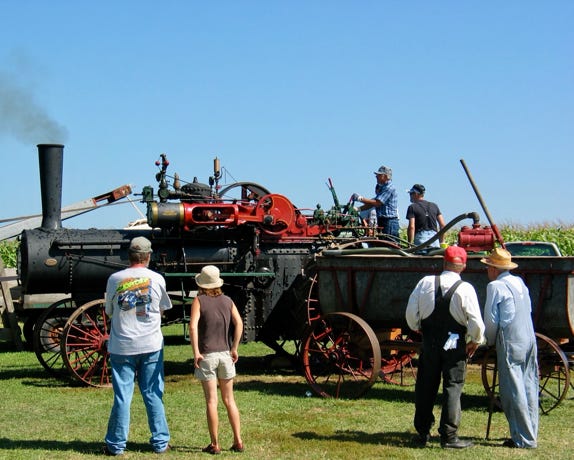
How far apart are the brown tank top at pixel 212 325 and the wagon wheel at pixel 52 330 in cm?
446

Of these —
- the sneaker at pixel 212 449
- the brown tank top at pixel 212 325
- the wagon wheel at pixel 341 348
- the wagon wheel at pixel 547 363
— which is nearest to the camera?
the brown tank top at pixel 212 325

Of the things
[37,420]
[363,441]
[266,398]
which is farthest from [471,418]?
[37,420]

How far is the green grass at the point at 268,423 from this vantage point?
6.65 m

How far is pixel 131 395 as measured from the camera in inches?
257

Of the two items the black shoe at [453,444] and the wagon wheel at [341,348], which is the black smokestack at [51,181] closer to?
the wagon wheel at [341,348]

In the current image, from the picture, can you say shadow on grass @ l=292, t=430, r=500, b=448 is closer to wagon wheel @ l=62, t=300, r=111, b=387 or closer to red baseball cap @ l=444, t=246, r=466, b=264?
red baseball cap @ l=444, t=246, r=466, b=264

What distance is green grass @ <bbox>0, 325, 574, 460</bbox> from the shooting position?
6.65 metres

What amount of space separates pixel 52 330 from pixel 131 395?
5005 mm

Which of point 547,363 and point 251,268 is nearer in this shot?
point 547,363

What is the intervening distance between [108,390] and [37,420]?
166 centimetres

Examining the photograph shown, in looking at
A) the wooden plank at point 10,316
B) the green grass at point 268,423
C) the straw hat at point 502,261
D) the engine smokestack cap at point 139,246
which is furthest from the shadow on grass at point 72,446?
the wooden plank at point 10,316

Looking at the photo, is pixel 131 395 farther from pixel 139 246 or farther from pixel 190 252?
pixel 190 252

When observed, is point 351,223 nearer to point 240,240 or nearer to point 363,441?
point 240,240

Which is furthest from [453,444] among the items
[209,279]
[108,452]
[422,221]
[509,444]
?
[422,221]
